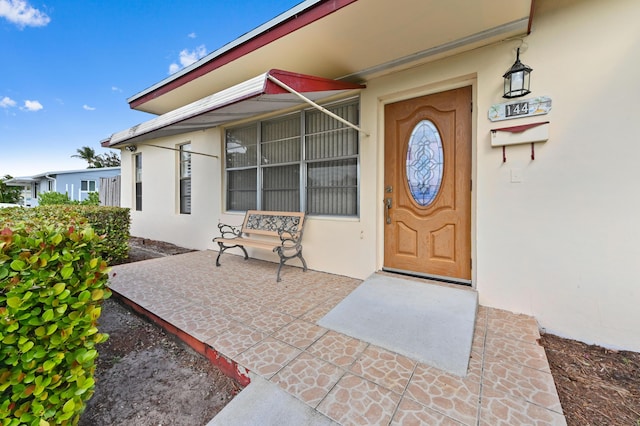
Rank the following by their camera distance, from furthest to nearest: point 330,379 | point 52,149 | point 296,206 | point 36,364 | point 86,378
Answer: point 52,149 → point 296,206 → point 330,379 → point 86,378 → point 36,364

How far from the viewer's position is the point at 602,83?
219 cm

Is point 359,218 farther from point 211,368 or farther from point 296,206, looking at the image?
point 211,368

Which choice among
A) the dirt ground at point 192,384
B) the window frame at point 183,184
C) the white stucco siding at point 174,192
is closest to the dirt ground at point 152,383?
the dirt ground at point 192,384

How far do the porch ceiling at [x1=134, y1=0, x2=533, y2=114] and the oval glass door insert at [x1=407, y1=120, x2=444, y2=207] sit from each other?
0.83 m

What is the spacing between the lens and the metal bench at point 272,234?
3810 millimetres

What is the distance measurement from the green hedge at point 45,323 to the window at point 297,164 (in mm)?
3061

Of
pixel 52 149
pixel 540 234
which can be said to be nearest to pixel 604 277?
pixel 540 234

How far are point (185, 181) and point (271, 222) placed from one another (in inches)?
125

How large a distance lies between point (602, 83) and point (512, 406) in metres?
2.73

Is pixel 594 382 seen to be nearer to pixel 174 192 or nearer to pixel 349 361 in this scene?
pixel 349 361

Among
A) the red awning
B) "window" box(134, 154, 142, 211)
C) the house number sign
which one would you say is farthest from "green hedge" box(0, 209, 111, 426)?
"window" box(134, 154, 142, 211)

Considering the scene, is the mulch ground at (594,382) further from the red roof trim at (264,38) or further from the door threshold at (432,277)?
the red roof trim at (264,38)

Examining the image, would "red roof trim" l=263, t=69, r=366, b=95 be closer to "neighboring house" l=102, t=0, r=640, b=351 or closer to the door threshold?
"neighboring house" l=102, t=0, r=640, b=351

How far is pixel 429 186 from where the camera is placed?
10.2 ft
